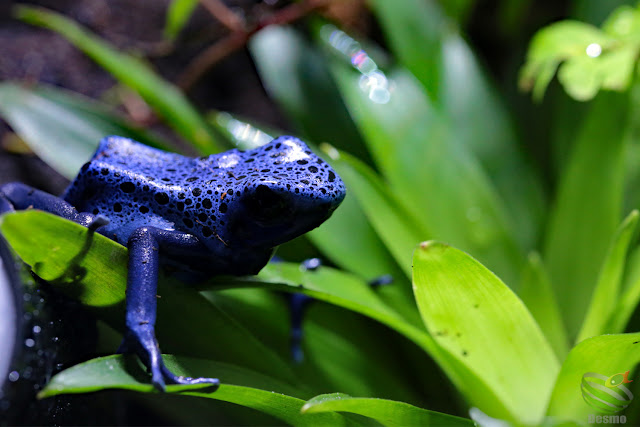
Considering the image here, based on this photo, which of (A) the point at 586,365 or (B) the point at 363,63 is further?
(B) the point at 363,63

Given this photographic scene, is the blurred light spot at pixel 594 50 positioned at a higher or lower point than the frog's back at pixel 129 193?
higher

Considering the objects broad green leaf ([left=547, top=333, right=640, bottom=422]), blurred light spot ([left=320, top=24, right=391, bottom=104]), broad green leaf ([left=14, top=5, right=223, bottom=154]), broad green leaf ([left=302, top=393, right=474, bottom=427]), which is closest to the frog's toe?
broad green leaf ([left=302, top=393, right=474, bottom=427])

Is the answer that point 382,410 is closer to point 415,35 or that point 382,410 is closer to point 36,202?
point 36,202

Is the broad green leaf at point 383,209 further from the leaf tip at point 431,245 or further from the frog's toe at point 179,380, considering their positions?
the frog's toe at point 179,380

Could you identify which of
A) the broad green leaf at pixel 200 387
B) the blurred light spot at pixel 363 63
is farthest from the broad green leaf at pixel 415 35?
the broad green leaf at pixel 200 387

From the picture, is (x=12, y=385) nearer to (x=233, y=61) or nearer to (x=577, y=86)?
(x=577, y=86)

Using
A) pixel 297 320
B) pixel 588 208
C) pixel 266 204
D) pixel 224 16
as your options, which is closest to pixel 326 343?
pixel 297 320
